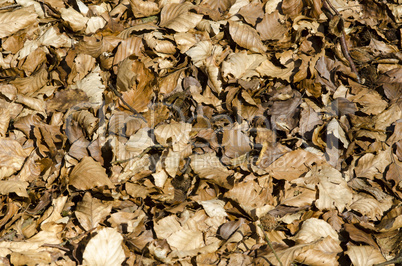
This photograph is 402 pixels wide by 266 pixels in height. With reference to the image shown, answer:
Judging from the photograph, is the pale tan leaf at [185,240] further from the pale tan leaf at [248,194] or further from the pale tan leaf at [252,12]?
the pale tan leaf at [252,12]

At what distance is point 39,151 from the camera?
2078mm

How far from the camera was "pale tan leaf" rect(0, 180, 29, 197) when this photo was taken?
1.87m

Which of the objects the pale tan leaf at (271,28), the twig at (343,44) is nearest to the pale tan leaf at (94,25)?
the pale tan leaf at (271,28)

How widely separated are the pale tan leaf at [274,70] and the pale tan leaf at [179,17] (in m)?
0.53

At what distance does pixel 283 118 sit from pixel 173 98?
692 millimetres

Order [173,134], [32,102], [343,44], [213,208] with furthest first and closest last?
[343,44] < [32,102] < [173,134] < [213,208]

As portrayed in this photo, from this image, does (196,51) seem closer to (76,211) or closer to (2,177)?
(76,211)

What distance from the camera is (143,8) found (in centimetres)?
245

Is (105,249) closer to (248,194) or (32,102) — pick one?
(248,194)

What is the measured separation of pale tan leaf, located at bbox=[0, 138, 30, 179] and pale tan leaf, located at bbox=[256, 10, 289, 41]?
1667 millimetres

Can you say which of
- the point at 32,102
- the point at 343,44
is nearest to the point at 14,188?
the point at 32,102

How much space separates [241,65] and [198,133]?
54cm

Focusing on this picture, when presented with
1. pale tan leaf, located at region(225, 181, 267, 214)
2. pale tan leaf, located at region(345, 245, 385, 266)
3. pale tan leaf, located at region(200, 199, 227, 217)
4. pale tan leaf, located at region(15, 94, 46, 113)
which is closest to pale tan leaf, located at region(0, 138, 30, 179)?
pale tan leaf, located at region(15, 94, 46, 113)

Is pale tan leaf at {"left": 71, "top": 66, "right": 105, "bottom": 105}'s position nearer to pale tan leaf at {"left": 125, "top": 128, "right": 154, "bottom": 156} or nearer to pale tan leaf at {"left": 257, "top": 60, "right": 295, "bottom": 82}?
pale tan leaf at {"left": 125, "top": 128, "right": 154, "bottom": 156}
